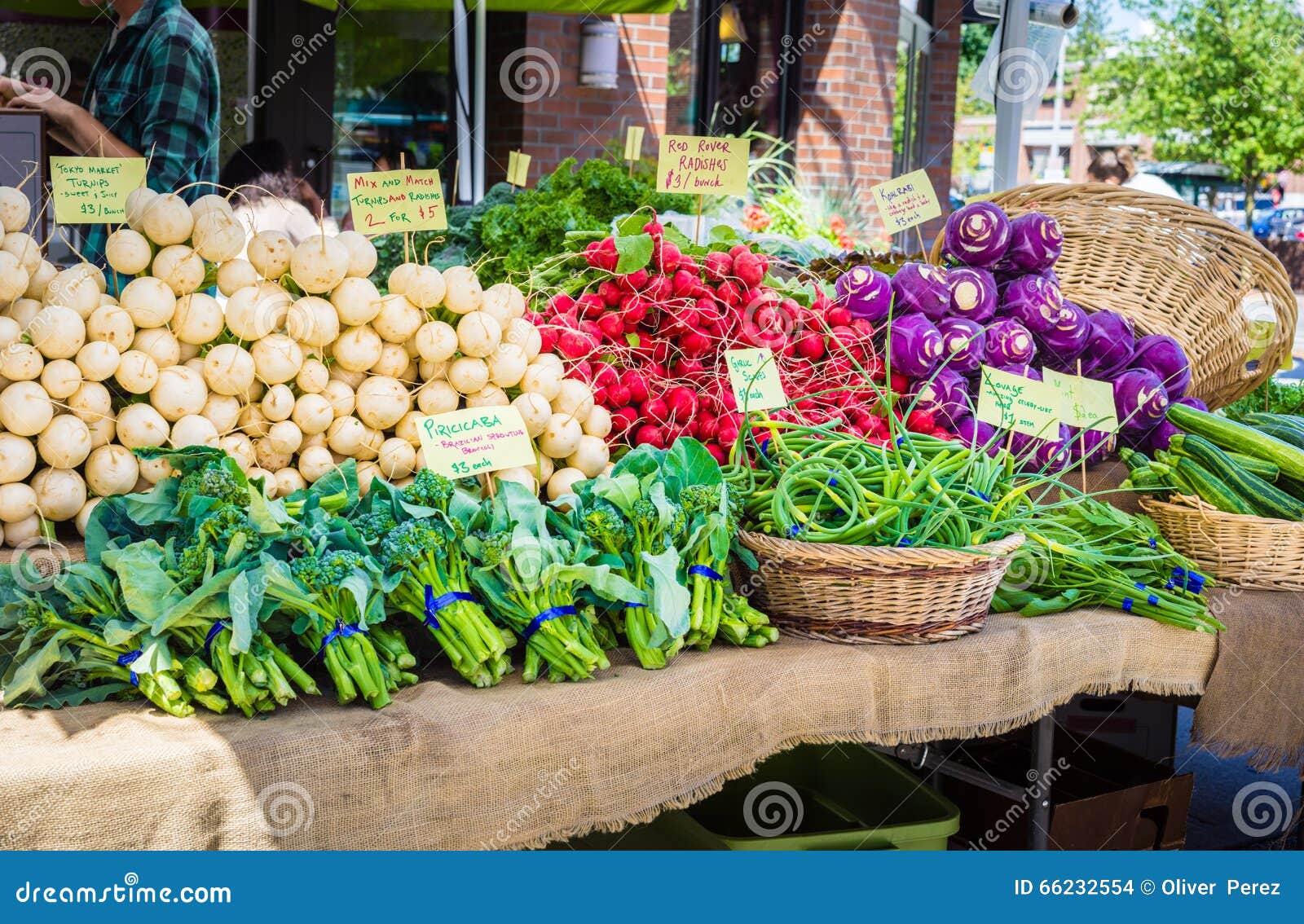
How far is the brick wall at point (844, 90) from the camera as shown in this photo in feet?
26.8

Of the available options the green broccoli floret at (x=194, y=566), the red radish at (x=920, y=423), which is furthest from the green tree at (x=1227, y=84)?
the green broccoli floret at (x=194, y=566)

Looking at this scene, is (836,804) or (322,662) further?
(836,804)

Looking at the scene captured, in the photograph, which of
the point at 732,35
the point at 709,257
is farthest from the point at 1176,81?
the point at 709,257

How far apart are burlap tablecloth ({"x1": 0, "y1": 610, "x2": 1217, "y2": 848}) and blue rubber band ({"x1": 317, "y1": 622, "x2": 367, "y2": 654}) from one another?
10cm

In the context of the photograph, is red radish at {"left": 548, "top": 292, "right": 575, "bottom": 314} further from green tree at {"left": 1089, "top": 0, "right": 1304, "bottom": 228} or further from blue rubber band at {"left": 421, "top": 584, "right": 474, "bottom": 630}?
green tree at {"left": 1089, "top": 0, "right": 1304, "bottom": 228}

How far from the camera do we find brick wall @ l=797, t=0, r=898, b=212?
26.8ft

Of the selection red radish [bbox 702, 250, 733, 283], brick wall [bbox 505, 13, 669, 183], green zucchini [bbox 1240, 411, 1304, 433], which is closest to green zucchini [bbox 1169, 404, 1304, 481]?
green zucchini [bbox 1240, 411, 1304, 433]

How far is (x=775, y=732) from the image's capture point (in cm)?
187

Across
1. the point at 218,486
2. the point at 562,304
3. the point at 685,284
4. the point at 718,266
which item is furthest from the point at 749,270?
the point at 218,486

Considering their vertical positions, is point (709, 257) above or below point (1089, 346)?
above

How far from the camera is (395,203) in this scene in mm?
2297

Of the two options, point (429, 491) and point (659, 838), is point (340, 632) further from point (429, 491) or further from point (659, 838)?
point (659, 838)
